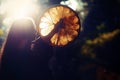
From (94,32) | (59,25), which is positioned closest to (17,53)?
(59,25)

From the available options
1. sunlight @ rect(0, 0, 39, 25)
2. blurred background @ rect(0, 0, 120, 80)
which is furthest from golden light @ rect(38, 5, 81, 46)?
sunlight @ rect(0, 0, 39, 25)

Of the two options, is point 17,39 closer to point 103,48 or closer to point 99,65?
point 103,48

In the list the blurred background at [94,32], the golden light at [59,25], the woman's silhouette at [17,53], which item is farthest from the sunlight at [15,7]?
the woman's silhouette at [17,53]

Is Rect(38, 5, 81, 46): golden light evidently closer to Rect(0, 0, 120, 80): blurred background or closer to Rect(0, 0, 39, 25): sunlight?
Rect(0, 0, 120, 80): blurred background

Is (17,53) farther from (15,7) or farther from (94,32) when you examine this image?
(94,32)

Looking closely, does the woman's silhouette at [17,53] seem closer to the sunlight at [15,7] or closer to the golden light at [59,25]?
the golden light at [59,25]

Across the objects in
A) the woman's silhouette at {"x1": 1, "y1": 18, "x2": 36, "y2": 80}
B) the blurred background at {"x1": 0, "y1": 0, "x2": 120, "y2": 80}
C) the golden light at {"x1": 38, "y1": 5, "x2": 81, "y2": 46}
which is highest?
the blurred background at {"x1": 0, "y1": 0, "x2": 120, "y2": 80}
